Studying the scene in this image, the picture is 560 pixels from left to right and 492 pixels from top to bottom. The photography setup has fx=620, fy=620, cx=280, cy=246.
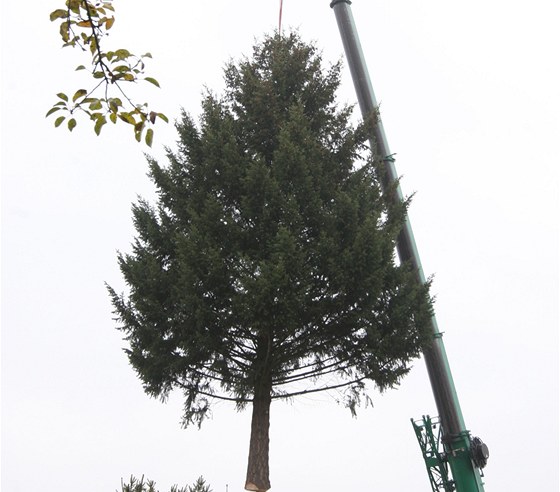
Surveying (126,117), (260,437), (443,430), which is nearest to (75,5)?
(126,117)

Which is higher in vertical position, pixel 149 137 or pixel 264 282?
pixel 264 282

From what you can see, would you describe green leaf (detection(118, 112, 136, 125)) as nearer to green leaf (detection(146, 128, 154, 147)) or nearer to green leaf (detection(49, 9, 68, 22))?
green leaf (detection(146, 128, 154, 147))

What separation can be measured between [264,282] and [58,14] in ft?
21.9

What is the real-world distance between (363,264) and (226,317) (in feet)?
7.64

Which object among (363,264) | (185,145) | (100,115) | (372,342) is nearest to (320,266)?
(363,264)

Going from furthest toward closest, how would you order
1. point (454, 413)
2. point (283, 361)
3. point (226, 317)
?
1. point (454, 413)
2. point (283, 361)
3. point (226, 317)

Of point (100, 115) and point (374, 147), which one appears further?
point (374, 147)

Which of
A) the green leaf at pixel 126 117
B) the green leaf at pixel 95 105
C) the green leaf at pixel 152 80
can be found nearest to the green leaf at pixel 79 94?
the green leaf at pixel 95 105

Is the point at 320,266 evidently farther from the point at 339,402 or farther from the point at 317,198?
the point at 339,402

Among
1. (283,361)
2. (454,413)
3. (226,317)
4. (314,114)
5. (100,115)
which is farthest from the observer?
(314,114)

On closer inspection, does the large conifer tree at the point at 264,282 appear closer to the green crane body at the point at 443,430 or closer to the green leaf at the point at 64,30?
the green crane body at the point at 443,430

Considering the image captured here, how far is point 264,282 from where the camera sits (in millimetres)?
9180

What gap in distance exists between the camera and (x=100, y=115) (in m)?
2.83

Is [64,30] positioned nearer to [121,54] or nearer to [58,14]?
[58,14]
